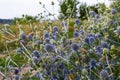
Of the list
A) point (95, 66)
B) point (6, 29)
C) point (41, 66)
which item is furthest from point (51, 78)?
point (6, 29)

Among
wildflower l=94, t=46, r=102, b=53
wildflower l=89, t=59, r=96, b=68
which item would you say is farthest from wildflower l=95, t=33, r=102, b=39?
wildflower l=89, t=59, r=96, b=68

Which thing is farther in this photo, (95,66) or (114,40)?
(114,40)

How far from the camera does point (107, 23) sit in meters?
3.20

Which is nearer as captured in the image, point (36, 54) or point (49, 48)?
point (49, 48)

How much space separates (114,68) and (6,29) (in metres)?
0.89

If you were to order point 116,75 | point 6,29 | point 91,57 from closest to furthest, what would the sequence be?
point 116,75 → point 91,57 → point 6,29

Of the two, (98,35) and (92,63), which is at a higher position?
(98,35)

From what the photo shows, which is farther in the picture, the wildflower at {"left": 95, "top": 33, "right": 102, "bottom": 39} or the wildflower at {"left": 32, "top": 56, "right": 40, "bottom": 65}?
the wildflower at {"left": 95, "top": 33, "right": 102, "bottom": 39}

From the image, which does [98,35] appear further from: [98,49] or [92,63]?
[92,63]

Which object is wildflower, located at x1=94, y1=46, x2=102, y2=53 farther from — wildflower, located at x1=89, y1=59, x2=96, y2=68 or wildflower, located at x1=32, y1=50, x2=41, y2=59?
wildflower, located at x1=32, y1=50, x2=41, y2=59

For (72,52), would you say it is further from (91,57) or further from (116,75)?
(116,75)

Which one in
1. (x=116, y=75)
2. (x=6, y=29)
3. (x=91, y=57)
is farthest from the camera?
(x=6, y=29)

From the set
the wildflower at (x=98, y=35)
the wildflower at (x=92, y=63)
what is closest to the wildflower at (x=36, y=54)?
the wildflower at (x=92, y=63)

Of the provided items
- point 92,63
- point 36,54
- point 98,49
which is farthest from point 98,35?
point 36,54
